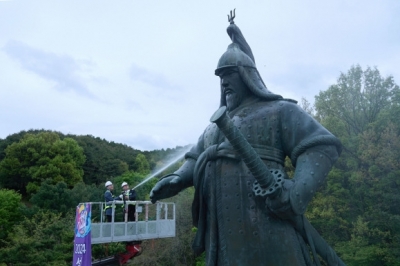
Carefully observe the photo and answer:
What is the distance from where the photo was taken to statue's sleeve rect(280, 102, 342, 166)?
3193 millimetres

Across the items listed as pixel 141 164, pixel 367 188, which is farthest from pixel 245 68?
pixel 141 164

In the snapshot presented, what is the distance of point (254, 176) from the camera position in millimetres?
2855

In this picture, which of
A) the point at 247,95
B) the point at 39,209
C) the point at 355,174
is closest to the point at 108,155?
the point at 39,209

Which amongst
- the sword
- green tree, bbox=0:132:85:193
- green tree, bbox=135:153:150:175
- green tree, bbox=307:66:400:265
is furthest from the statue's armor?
green tree, bbox=135:153:150:175

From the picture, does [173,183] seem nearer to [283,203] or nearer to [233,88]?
[233,88]

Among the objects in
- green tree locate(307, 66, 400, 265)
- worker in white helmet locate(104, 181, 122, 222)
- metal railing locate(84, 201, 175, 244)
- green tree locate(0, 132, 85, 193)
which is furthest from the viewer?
green tree locate(0, 132, 85, 193)

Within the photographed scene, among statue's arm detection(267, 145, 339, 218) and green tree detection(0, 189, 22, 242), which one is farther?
green tree detection(0, 189, 22, 242)

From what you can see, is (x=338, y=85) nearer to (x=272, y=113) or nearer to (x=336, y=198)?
(x=336, y=198)

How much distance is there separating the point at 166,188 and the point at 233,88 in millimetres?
994

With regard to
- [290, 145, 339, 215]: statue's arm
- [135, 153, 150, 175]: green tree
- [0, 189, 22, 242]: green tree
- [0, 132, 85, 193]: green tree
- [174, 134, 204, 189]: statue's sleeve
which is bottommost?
[290, 145, 339, 215]: statue's arm

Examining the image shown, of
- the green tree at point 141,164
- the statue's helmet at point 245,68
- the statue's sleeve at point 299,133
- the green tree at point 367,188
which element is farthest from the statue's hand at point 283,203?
the green tree at point 141,164

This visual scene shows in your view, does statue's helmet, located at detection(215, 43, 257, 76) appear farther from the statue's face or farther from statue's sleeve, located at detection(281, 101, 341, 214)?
statue's sleeve, located at detection(281, 101, 341, 214)

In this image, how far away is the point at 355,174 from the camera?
22328mm

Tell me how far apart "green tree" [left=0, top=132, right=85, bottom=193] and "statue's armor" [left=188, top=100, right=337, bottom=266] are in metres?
50.3
